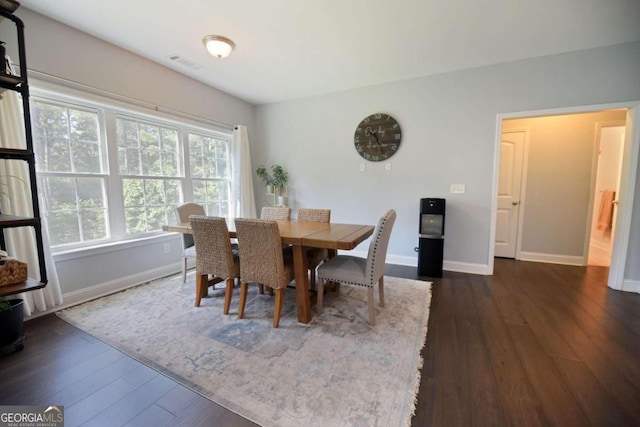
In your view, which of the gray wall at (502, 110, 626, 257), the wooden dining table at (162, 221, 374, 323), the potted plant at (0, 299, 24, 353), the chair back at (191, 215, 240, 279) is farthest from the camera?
the gray wall at (502, 110, 626, 257)

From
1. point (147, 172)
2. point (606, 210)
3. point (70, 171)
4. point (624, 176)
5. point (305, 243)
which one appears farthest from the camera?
point (606, 210)

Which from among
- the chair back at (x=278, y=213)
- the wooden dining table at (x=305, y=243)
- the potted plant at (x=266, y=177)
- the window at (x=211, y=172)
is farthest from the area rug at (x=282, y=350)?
the potted plant at (x=266, y=177)

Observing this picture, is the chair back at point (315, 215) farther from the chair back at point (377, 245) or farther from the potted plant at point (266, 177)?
the potted plant at point (266, 177)

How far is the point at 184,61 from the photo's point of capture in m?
3.02

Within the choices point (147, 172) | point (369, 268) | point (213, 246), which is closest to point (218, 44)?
point (147, 172)

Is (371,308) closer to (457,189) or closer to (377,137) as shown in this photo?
(457,189)

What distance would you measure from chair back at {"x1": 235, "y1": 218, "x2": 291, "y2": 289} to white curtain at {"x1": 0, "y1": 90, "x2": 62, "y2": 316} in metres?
1.73

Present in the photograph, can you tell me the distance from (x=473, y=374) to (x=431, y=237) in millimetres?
1870

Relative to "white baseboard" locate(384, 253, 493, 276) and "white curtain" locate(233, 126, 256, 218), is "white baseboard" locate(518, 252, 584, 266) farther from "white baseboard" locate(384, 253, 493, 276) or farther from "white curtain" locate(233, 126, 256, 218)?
"white curtain" locate(233, 126, 256, 218)

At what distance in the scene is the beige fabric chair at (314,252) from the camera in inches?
102

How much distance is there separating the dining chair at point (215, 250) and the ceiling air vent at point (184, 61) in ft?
6.55

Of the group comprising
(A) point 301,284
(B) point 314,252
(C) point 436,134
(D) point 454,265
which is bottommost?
(D) point 454,265

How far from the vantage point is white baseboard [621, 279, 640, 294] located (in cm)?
281

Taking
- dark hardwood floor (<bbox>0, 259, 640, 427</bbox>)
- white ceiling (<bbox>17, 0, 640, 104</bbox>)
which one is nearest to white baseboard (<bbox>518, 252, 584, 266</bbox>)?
dark hardwood floor (<bbox>0, 259, 640, 427</bbox>)
